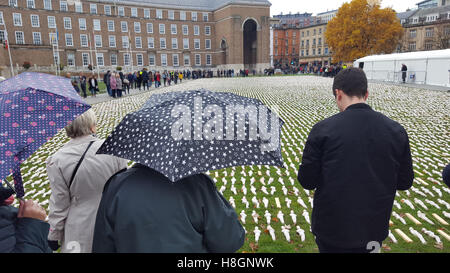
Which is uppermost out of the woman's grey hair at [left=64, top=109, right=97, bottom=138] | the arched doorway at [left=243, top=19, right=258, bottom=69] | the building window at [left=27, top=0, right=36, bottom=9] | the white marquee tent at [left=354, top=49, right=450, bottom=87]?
the building window at [left=27, top=0, right=36, bottom=9]

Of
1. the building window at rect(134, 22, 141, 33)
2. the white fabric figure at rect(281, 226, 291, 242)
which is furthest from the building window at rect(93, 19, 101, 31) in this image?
the white fabric figure at rect(281, 226, 291, 242)

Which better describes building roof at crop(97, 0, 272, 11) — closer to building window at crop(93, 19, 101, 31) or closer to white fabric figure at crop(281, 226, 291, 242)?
building window at crop(93, 19, 101, 31)

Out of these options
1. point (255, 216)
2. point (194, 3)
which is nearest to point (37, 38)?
point (194, 3)

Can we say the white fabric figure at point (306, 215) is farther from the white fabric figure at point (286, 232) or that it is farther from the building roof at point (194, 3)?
the building roof at point (194, 3)

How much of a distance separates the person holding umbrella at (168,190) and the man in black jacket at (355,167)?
0.51 m

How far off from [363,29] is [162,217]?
5517 centimetres

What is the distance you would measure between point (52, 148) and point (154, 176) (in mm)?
9300

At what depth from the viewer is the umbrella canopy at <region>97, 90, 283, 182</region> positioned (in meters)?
1.82

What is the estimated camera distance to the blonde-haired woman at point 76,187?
8.57ft

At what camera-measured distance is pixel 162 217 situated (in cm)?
163

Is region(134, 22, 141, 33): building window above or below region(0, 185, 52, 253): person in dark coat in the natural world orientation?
above

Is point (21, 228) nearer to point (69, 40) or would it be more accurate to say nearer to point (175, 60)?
point (69, 40)

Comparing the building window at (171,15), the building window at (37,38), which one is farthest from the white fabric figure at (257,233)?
the building window at (171,15)

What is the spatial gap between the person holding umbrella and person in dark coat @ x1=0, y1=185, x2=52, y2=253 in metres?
0.56
